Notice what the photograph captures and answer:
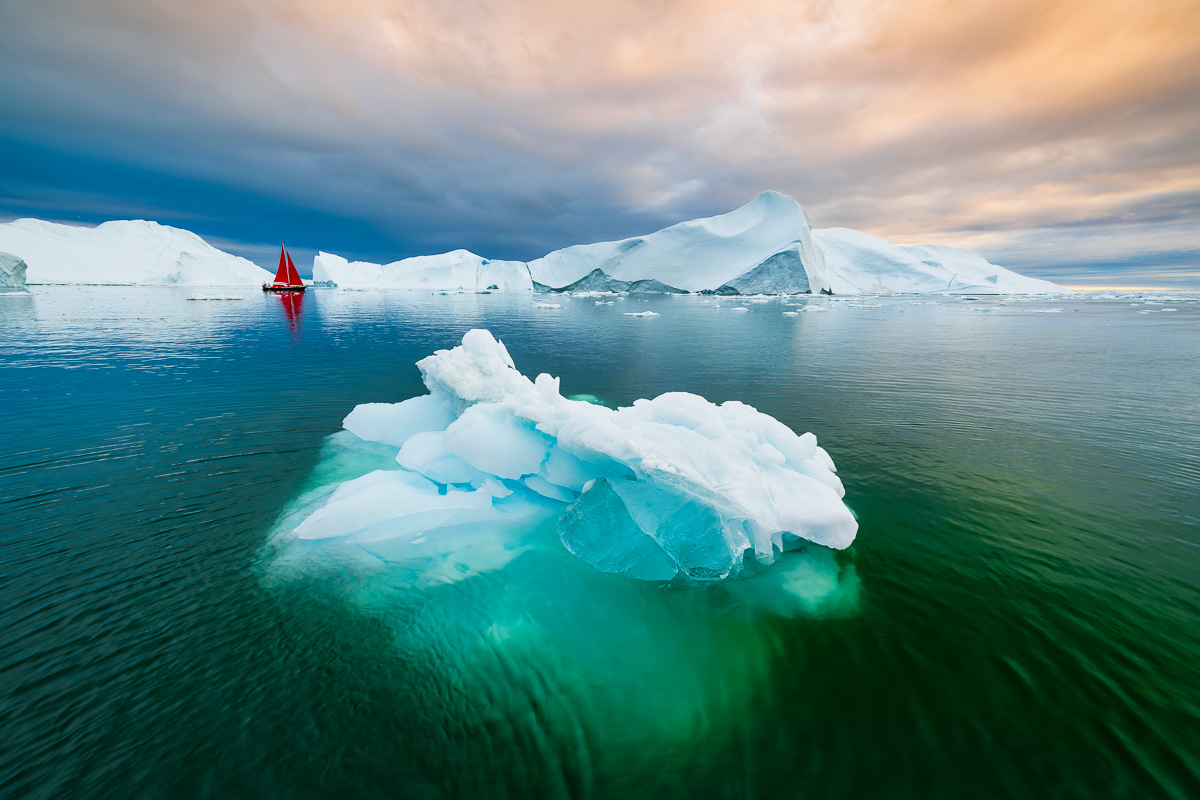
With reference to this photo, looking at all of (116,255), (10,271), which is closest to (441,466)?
(10,271)

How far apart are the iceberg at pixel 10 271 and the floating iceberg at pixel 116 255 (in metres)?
77.5

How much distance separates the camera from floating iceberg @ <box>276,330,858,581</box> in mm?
6152

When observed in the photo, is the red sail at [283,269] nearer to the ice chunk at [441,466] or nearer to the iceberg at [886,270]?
the ice chunk at [441,466]

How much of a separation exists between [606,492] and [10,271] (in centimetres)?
10277

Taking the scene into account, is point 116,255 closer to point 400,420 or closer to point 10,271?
point 10,271

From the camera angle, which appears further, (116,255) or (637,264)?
(116,255)

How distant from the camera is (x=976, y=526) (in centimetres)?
732

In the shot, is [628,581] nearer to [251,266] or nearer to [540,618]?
[540,618]

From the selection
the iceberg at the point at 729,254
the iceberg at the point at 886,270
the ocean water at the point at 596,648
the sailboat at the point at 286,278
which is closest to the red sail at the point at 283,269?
the sailboat at the point at 286,278

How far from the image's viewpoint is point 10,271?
202 feet

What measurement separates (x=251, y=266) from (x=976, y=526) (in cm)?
23119

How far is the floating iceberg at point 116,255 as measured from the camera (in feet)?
401

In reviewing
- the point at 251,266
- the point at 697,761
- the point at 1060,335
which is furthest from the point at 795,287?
the point at 251,266

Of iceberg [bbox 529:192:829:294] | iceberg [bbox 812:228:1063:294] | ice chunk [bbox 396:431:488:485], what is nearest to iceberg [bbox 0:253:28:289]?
iceberg [bbox 529:192:829:294]
